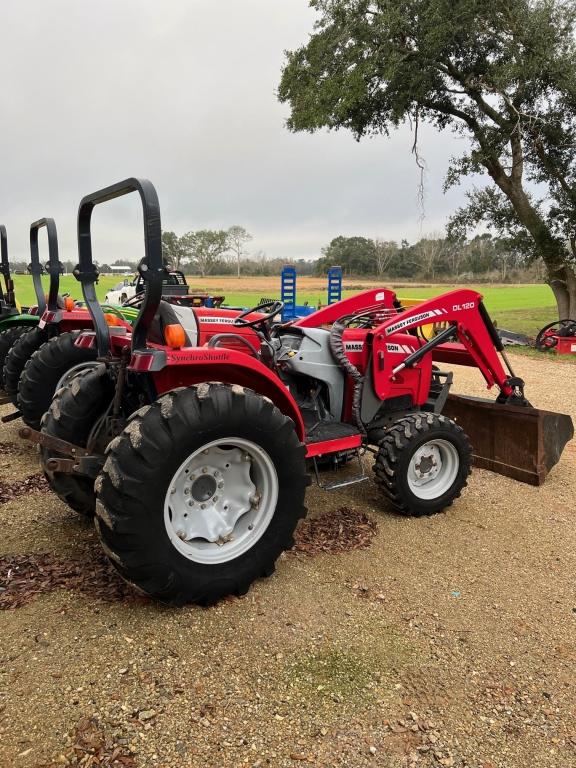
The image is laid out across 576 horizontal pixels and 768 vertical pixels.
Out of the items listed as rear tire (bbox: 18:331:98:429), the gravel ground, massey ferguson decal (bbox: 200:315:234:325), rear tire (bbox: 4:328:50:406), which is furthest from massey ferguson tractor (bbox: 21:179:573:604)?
rear tire (bbox: 4:328:50:406)

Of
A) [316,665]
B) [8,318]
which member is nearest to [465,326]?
[316,665]

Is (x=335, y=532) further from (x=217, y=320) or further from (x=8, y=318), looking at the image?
(x=8, y=318)

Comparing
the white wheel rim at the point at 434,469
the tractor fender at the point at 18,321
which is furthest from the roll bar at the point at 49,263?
the white wheel rim at the point at 434,469

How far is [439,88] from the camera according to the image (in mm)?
14164

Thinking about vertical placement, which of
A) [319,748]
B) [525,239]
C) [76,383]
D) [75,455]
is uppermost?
[525,239]

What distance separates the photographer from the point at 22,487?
4320mm

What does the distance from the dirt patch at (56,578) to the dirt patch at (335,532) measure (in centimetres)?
105

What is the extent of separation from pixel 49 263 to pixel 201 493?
2739mm

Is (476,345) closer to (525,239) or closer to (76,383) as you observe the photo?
(76,383)

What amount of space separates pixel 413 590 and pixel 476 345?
83.4 inches

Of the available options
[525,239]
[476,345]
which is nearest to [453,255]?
[525,239]

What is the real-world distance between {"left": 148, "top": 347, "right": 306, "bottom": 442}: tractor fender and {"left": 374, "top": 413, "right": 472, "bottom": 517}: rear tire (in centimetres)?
91

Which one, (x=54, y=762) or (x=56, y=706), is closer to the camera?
(x=54, y=762)

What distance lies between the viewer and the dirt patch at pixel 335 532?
3434 millimetres
